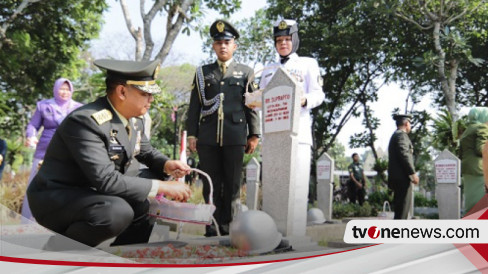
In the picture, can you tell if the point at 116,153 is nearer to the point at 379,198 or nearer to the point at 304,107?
the point at 304,107

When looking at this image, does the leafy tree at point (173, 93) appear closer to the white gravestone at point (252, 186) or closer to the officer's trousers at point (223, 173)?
the white gravestone at point (252, 186)

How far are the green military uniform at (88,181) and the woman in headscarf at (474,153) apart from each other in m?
3.34

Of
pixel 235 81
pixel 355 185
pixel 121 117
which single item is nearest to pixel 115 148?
pixel 121 117

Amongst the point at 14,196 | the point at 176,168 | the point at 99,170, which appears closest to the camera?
the point at 99,170

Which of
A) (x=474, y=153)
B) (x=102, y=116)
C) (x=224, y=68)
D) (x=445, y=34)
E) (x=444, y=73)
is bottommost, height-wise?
(x=102, y=116)

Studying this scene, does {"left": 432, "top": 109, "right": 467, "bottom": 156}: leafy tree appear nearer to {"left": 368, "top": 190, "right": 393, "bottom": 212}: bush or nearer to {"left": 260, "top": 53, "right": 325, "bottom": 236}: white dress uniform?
{"left": 368, "top": 190, "right": 393, "bottom": 212}: bush

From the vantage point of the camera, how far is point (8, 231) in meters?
2.36

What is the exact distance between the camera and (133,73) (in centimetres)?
216

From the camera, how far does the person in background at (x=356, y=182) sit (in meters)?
13.4

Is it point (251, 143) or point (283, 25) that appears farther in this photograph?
point (251, 143)

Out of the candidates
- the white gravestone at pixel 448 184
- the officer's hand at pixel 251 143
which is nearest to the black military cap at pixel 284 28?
the officer's hand at pixel 251 143

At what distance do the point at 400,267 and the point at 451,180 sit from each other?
750 cm

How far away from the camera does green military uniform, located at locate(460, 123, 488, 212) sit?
446 cm

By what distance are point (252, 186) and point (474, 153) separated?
17.8ft
